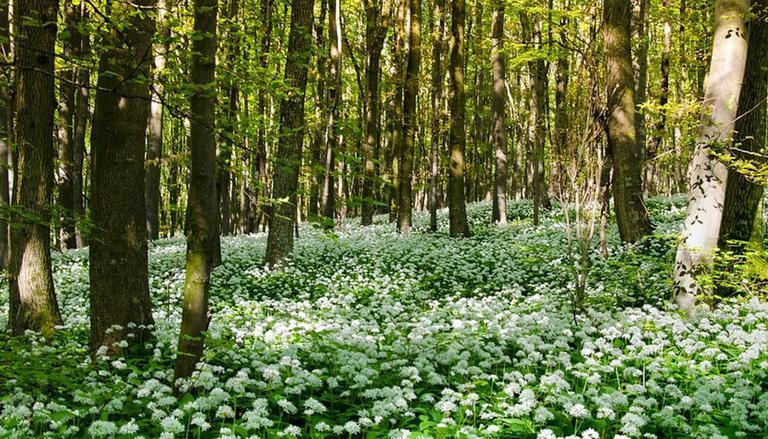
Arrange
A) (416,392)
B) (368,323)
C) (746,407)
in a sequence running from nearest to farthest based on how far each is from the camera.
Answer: (746,407) → (416,392) → (368,323)

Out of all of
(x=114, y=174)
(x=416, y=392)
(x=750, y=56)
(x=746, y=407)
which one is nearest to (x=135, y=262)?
(x=114, y=174)

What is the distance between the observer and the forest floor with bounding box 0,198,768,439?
181 inches

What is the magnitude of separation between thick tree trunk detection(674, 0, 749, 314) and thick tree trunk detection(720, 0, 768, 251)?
1.58 m

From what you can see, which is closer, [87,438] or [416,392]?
[87,438]

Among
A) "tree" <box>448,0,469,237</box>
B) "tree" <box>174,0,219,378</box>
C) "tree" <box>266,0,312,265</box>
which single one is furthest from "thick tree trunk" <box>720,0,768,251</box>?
"tree" <box>448,0,469,237</box>

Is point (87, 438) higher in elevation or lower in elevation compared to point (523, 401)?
lower

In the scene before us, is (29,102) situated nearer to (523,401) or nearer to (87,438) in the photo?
(87,438)

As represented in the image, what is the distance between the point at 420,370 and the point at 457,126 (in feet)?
44.4

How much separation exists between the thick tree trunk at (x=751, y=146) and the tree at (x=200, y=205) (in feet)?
28.3

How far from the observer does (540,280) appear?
40.5ft

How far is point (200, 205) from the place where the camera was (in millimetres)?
5238

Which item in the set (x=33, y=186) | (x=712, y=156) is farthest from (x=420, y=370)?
(x=33, y=186)

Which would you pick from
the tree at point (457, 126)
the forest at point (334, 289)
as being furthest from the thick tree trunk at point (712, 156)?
the tree at point (457, 126)

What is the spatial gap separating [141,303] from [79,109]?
16.0m
